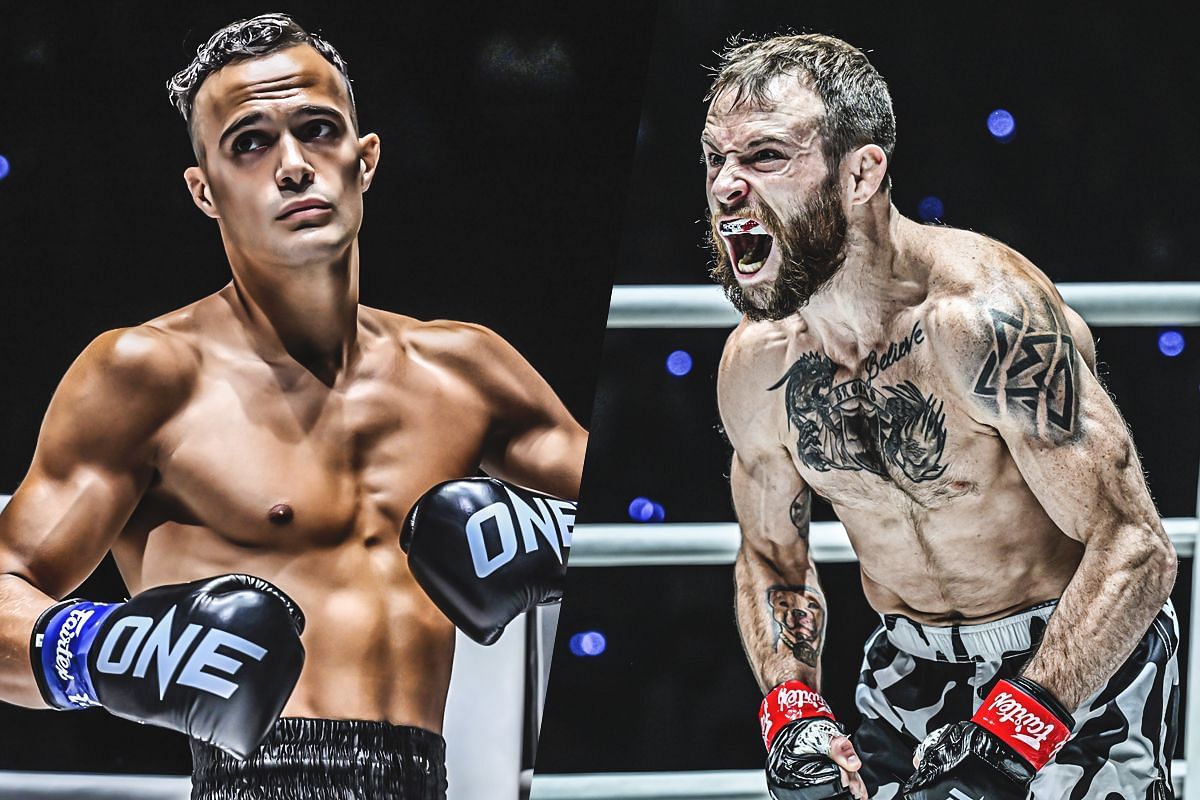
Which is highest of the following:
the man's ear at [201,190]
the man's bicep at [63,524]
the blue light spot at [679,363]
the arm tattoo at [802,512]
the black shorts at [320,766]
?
the man's ear at [201,190]

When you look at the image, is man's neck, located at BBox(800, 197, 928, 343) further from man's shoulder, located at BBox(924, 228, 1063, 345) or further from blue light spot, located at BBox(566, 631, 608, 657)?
blue light spot, located at BBox(566, 631, 608, 657)

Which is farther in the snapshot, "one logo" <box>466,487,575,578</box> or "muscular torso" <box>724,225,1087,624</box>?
"one logo" <box>466,487,575,578</box>

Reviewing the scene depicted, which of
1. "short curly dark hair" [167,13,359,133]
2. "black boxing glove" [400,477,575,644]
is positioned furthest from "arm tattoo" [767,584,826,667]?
"short curly dark hair" [167,13,359,133]

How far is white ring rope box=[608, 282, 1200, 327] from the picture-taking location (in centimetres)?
227

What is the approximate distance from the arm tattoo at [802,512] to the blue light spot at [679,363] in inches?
11.3

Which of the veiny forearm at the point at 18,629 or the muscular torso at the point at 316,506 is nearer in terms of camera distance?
the veiny forearm at the point at 18,629

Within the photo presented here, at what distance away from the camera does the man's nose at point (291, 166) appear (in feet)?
7.93

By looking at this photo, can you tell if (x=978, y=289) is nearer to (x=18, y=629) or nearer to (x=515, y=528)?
(x=515, y=528)

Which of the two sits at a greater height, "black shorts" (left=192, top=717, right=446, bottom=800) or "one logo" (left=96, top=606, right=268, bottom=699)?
"one logo" (left=96, top=606, right=268, bottom=699)

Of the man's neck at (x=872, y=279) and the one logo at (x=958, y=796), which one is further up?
the man's neck at (x=872, y=279)

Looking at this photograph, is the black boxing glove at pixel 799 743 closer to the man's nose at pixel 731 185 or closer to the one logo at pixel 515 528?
the one logo at pixel 515 528

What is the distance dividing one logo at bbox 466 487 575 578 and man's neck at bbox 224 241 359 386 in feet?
1.30

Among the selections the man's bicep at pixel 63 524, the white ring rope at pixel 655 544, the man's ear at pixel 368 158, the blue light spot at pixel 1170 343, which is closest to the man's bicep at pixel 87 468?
the man's bicep at pixel 63 524

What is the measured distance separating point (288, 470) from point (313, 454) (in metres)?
0.05
